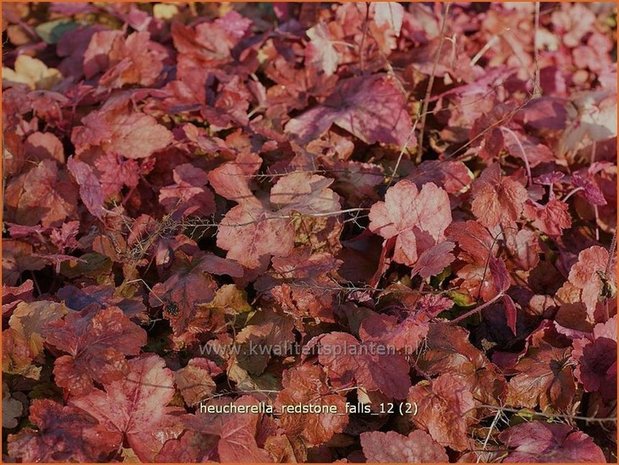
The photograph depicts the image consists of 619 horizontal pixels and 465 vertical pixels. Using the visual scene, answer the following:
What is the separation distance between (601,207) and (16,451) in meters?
1.62

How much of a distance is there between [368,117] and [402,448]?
102cm

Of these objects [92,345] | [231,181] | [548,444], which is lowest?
[548,444]

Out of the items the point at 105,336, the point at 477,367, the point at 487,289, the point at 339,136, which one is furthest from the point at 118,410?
the point at 339,136

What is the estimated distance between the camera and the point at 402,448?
141 centimetres

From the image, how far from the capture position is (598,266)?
173 centimetres

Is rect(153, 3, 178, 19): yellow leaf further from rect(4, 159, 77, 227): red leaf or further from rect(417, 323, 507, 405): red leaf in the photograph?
rect(417, 323, 507, 405): red leaf

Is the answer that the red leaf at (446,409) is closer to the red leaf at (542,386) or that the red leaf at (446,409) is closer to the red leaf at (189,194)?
the red leaf at (542,386)

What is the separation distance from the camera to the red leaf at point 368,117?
2.07 m

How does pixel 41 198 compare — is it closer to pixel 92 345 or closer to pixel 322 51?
pixel 92 345

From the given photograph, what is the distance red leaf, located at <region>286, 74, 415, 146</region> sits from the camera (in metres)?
2.07

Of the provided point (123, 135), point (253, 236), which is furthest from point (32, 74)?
point (253, 236)

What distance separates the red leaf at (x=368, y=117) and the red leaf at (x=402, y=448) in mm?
909

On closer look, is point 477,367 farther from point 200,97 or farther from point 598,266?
→ point 200,97

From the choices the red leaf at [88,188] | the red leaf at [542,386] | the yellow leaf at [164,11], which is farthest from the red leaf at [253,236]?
the yellow leaf at [164,11]
